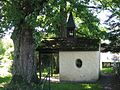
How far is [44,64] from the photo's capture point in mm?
31828

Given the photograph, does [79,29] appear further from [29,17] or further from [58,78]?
[29,17]

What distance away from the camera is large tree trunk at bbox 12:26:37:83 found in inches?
843

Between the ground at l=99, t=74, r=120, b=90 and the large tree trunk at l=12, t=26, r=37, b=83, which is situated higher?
the large tree trunk at l=12, t=26, r=37, b=83

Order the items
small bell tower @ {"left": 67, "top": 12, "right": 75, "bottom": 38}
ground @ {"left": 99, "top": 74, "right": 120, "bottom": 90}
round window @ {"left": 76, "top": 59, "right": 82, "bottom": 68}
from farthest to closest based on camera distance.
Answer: small bell tower @ {"left": 67, "top": 12, "right": 75, "bottom": 38}
round window @ {"left": 76, "top": 59, "right": 82, "bottom": 68}
ground @ {"left": 99, "top": 74, "right": 120, "bottom": 90}

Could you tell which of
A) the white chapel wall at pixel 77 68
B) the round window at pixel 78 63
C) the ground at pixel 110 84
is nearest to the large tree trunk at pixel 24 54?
the ground at pixel 110 84

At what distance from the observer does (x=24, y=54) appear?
21.7 m

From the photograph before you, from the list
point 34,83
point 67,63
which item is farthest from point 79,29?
point 34,83

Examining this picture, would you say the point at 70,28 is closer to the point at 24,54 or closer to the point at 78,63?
the point at 78,63

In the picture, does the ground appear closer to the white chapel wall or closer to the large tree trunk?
the white chapel wall

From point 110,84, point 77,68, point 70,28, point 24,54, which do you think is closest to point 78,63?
point 77,68

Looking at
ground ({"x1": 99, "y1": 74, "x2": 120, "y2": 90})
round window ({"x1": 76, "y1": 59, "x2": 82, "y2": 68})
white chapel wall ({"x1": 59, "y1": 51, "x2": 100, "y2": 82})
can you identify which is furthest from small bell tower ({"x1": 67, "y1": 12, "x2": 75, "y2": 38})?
ground ({"x1": 99, "y1": 74, "x2": 120, "y2": 90})

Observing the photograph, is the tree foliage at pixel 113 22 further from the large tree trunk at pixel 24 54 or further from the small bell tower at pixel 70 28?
the large tree trunk at pixel 24 54

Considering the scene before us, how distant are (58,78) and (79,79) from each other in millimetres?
2225

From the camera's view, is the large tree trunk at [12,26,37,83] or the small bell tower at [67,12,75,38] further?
the small bell tower at [67,12,75,38]
